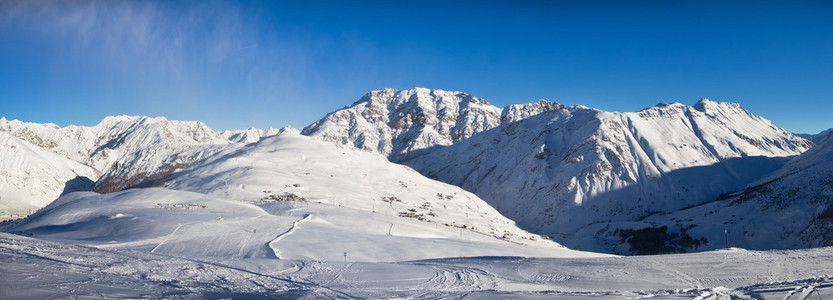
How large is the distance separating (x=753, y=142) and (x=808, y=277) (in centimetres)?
13280

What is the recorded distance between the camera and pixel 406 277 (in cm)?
1744

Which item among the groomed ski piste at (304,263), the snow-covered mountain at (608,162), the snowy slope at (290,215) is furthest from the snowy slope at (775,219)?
the groomed ski piste at (304,263)

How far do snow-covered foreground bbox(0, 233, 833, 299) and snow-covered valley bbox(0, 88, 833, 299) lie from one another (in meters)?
0.13

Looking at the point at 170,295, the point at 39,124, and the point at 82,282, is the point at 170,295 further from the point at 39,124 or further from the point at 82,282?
the point at 39,124

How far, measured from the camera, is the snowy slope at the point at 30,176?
113875 mm

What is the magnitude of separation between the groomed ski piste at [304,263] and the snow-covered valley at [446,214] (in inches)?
5.9

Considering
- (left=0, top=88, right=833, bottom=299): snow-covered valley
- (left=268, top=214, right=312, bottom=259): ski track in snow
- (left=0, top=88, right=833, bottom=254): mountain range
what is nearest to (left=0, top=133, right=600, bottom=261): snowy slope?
(left=268, top=214, right=312, bottom=259): ski track in snow

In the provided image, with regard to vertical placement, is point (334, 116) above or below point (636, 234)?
above

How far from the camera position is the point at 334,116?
198 metres

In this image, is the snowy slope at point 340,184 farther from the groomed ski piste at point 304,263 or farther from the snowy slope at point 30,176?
the snowy slope at point 30,176

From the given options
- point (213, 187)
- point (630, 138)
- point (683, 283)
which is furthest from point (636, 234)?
point (213, 187)

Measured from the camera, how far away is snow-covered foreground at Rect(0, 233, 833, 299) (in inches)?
515

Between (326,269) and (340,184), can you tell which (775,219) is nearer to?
(326,269)

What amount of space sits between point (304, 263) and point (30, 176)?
14801 centimetres
